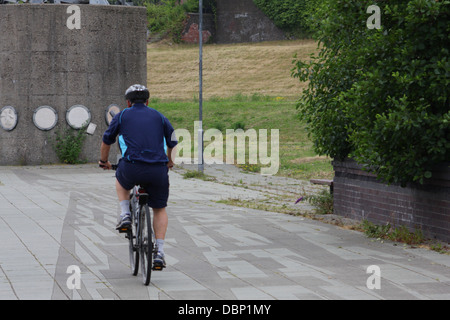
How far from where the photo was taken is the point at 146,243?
7.55 m

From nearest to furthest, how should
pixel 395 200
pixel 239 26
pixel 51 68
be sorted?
pixel 395 200, pixel 51 68, pixel 239 26

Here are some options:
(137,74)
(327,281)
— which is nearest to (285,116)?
(137,74)

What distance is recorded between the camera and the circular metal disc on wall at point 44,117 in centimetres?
2620

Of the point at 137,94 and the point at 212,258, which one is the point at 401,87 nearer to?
the point at 212,258

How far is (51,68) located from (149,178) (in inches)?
763

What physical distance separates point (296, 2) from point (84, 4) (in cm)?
6178

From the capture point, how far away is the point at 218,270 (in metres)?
8.35

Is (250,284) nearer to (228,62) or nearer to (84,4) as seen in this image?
(84,4)

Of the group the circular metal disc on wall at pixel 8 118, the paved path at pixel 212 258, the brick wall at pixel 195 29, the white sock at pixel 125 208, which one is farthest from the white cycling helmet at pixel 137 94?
the brick wall at pixel 195 29

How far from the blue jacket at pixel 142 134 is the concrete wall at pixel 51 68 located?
18.9 metres

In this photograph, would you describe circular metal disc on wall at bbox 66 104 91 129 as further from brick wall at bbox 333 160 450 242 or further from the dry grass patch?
the dry grass patch

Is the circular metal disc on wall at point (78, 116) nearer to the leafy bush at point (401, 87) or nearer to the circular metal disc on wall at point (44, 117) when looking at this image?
the circular metal disc on wall at point (44, 117)

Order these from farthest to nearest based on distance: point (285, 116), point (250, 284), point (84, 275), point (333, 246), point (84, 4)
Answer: point (285, 116)
point (84, 4)
point (333, 246)
point (84, 275)
point (250, 284)

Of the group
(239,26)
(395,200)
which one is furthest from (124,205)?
(239,26)
